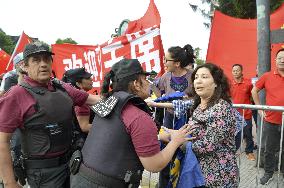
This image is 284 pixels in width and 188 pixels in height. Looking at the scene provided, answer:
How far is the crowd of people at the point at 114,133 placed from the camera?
213cm

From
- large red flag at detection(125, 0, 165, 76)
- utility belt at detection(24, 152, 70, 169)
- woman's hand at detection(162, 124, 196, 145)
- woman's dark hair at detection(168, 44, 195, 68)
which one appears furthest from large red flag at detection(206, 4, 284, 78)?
utility belt at detection(24, 152, 70, 169)

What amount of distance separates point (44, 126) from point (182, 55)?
231 centimetres

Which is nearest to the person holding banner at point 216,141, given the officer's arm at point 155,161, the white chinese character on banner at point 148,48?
the officer's arm at point 155,161

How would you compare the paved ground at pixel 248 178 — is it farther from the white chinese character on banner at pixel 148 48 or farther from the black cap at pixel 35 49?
the black cap at pixel 35 49

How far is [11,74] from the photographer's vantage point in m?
4.73

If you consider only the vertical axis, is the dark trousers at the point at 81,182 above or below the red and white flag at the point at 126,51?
below

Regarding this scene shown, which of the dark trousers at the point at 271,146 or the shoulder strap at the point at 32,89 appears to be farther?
the dark trousers at the point at 271,146

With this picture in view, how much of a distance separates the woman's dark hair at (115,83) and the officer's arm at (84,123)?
1052 millimetres

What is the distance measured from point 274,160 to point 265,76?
119 centimetres

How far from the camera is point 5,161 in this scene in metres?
2.48

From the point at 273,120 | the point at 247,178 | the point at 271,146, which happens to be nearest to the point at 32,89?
the point at 273,120

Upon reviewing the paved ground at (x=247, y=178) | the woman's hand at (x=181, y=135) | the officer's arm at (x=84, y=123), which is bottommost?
the paved ground at (x=247, y=178)

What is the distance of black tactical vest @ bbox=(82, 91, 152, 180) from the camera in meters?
2.12

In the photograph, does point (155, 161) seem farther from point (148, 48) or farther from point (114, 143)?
point (148, 48)
